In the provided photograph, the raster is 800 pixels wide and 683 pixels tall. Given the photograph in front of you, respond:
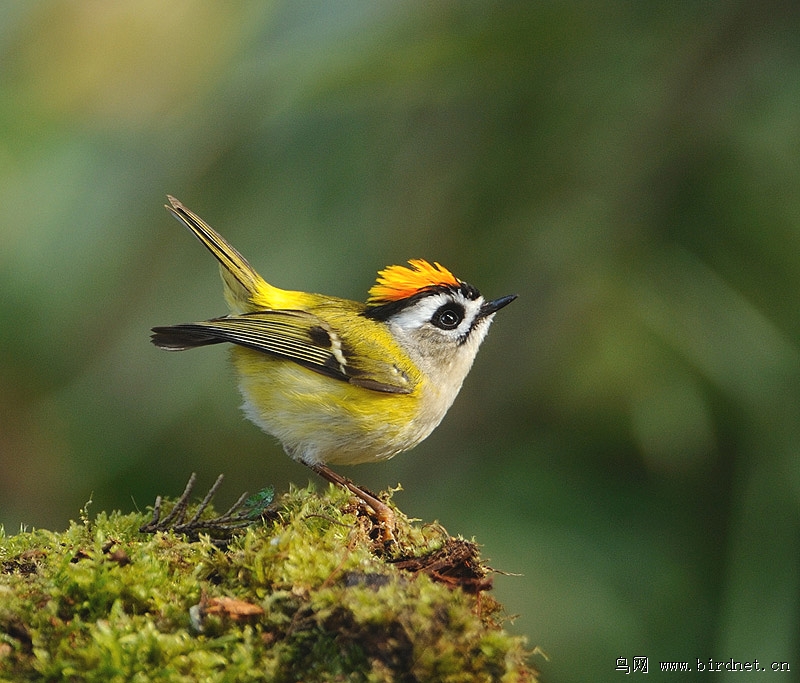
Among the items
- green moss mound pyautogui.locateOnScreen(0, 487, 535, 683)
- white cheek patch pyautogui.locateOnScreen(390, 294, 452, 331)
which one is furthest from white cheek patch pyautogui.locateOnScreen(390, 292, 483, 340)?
green moss mound pyautogui.locateOnScreen(0, 487, 535, 683)

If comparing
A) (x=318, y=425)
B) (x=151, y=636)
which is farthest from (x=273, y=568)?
(x=318, y=425)

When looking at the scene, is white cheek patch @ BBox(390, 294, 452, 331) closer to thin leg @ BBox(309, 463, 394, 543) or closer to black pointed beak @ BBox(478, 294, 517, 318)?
black pointed beak @ BBox(478, 294, 517, 318)

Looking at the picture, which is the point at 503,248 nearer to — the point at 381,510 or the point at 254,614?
the point at 381,510

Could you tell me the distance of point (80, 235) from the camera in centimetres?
393

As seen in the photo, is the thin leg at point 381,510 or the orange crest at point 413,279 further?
the orange crest at point 413,279

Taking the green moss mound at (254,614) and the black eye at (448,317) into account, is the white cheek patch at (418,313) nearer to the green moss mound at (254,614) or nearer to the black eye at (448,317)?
the black eye at (448,317)

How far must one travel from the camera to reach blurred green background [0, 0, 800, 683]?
3805 millimetres

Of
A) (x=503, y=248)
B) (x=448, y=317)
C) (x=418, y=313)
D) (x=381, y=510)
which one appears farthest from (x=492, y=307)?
(x=381, y=510)

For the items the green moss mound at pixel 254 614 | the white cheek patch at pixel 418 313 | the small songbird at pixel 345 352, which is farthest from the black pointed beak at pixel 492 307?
the green moss mound at pixel 254 614

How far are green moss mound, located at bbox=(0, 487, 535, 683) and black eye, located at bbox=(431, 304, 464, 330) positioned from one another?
1.54 meters

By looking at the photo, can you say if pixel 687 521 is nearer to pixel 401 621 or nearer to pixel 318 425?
pixel 318 425

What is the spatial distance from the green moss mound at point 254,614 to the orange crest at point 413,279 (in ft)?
4.78

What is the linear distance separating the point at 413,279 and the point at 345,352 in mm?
396

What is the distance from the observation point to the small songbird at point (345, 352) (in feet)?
10.5
